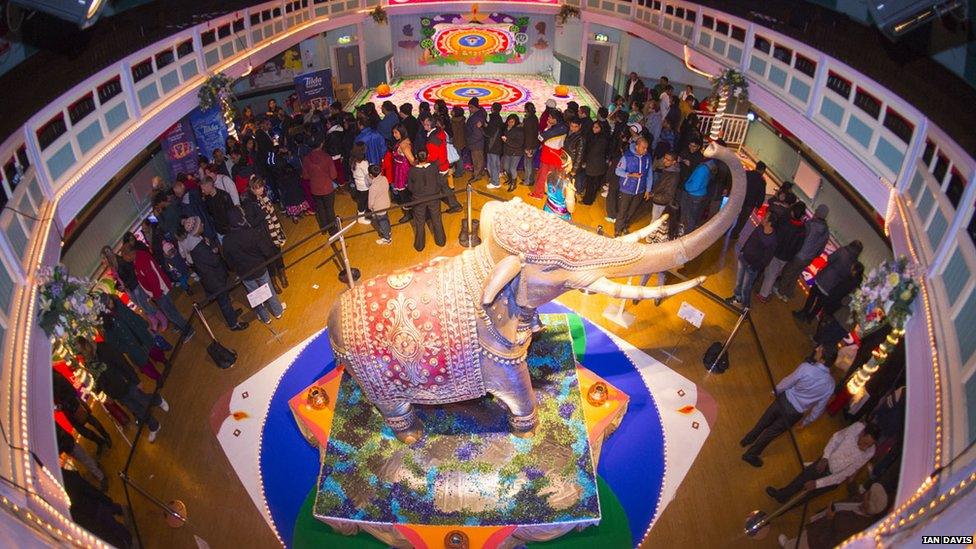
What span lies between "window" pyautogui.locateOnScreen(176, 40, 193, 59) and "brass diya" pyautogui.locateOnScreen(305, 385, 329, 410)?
588 centimetres

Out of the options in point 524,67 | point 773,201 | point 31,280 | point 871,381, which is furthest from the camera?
point 524,67

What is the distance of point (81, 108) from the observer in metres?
6.09

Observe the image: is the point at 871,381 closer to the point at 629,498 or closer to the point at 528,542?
the point at 629,498

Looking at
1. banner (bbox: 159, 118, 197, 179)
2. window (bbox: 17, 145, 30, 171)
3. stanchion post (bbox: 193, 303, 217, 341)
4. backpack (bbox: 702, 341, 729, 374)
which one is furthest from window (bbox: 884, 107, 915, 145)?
banner (bbox: 159, 118, 197, 179)

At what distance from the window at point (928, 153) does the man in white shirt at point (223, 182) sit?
24.9 feet

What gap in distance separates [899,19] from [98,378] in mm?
8335

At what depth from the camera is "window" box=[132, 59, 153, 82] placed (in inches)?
280

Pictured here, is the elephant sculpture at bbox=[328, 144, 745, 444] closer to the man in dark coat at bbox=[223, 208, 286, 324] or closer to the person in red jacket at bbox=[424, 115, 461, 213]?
the man in dark coat at bbox=[223, 208, 286, 324]

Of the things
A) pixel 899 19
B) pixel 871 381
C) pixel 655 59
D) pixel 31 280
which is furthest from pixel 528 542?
pixel 655 59

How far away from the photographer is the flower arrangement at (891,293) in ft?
15.0

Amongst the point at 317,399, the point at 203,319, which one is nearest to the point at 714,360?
the point at 317,399

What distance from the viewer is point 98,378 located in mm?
5312

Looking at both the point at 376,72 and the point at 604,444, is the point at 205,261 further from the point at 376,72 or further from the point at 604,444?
the point at 376,72

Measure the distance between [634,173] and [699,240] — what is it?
158 inches
